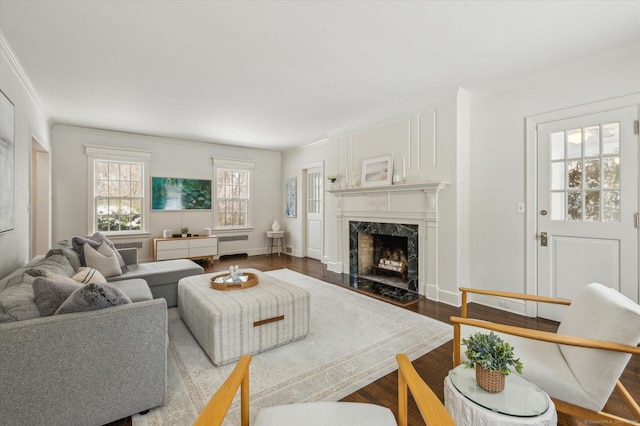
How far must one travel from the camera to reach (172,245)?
578 centimetres

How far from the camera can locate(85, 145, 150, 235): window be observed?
5406 millimetres

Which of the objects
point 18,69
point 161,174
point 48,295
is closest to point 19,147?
point 18,69

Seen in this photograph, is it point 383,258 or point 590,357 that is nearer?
point 590,357

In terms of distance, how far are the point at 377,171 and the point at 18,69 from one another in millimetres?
4354

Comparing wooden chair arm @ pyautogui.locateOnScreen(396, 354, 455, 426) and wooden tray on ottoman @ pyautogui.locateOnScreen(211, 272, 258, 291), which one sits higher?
wooden chair arm @ pyautogui.locateOnScreen(396, 354, 455, 426)

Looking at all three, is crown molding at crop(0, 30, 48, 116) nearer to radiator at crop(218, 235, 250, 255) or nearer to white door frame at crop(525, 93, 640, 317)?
radiator at crop(218, 235, 250, 255)

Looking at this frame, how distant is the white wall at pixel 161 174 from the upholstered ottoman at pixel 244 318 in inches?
152

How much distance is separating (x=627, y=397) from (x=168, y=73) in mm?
A: 4475

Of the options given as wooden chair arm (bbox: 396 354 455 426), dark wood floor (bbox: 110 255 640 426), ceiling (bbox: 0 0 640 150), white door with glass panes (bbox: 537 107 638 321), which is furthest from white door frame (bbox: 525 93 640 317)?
wooden chair arm (bbox: 396 354 455 426)

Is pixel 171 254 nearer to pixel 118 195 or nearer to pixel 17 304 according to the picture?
pixel 118 195

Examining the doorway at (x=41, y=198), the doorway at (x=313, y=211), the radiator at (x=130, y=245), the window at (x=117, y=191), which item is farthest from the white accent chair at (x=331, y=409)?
the window at (x=117, y=191)

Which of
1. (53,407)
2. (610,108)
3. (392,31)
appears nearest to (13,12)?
(53,407)

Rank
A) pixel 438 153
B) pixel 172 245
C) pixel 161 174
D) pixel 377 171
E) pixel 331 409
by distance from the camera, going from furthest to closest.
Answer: pixel 161 174 < pixel 172 245 < pixel 377 171 < pixel 438 153 < pixel 331 409

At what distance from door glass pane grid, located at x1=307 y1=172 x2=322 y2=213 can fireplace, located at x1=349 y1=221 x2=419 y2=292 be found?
1.67 metres
